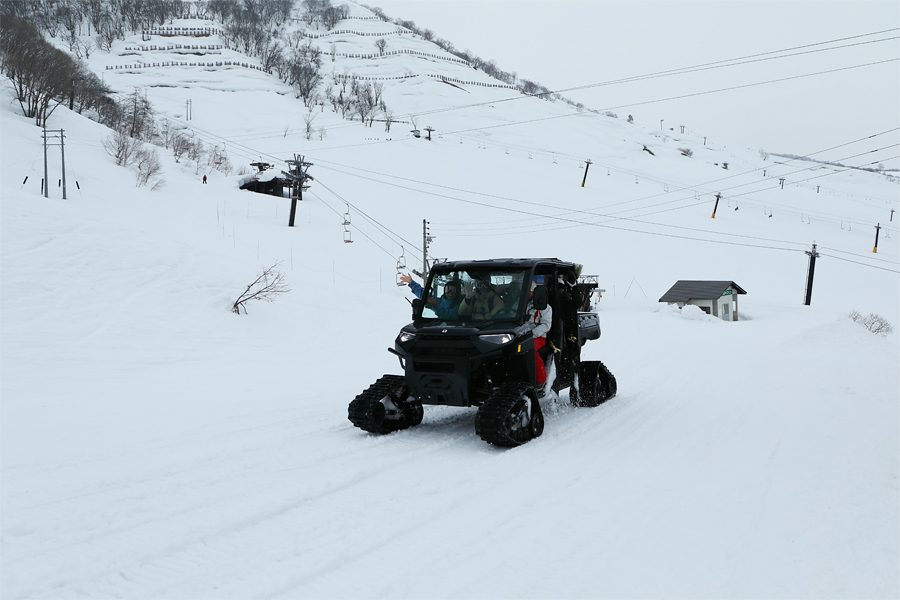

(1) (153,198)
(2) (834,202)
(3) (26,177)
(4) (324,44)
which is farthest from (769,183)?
(4) (324,44)

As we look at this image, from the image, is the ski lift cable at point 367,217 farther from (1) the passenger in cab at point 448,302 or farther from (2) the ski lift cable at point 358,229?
(1) the passenger in cab at point 448,302

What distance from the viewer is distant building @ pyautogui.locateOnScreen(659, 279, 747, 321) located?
3634 cm

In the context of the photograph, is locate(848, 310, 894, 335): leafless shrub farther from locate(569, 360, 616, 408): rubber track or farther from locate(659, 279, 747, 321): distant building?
locate(569, 360, 616, 408): rubber track

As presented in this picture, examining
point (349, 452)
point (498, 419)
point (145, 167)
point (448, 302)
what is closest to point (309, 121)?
point (145, 167)

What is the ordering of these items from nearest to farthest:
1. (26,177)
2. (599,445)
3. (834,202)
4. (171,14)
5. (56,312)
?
(599,445), (56,312), (26,177), (834,202), (171,14)

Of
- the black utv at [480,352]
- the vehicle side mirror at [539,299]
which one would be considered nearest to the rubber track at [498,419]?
the black utv at [480,352]

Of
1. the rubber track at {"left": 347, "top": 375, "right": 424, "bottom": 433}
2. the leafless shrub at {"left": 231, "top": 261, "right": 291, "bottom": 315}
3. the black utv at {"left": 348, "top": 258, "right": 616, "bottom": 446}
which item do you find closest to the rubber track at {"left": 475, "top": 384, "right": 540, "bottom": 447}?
the black utv at {"left": 348, "top": 258, "right": 616, "bottom": 446}

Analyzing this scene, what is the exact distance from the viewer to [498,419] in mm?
6273

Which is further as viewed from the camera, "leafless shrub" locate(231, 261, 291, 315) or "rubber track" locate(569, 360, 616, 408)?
"leafless shrub" locate(231, 261, 291, 315)

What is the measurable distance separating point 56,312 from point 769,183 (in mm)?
102887

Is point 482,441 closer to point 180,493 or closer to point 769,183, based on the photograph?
point 180,493

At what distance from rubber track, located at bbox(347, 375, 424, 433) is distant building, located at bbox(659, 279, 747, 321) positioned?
3214cm

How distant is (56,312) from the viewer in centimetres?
1273

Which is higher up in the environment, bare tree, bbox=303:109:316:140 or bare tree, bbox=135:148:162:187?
bare tree, bbox=303:109:316:140
